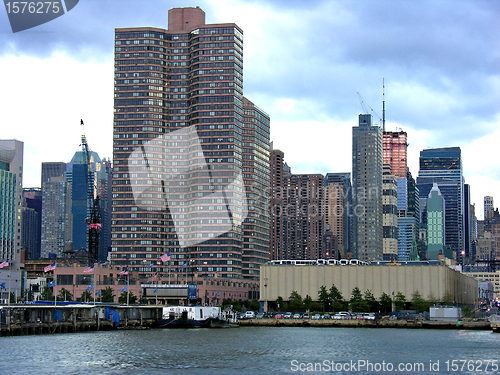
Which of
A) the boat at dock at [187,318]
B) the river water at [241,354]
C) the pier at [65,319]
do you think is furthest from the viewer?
the boat at dock at [187,318]

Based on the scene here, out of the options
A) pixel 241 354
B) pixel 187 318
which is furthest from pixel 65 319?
pixel 241 354

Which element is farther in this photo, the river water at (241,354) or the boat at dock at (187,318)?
the boat at dock at (187,318)

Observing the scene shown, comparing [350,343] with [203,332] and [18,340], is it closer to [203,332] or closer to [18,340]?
[203,332]

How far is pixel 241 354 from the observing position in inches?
4737

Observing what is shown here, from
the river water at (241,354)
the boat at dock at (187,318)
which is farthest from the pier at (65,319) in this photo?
the river water at (241,354)

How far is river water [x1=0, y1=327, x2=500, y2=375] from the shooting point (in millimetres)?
101812

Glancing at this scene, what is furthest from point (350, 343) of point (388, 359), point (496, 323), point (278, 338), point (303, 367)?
point (496, 323)

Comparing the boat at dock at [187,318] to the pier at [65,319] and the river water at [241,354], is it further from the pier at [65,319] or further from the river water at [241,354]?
the river water at [241,354]

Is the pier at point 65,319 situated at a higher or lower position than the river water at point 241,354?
higher

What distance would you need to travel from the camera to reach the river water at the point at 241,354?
101812 mm

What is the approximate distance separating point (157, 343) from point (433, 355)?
4920cm

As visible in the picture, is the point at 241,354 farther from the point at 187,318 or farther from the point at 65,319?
the point at 187,318

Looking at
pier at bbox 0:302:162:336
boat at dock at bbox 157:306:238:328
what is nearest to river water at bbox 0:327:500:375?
pier at bbox 0:302:162:336

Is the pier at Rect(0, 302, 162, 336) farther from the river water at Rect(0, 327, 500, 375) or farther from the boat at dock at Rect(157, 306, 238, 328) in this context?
the river water at Rect(0, 327, 500, 375)
